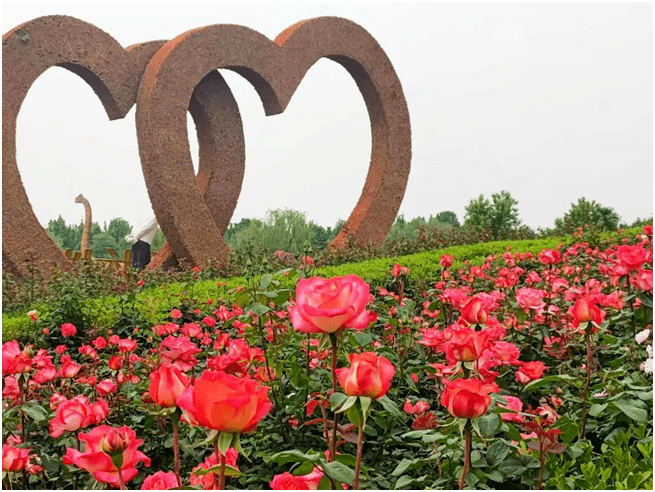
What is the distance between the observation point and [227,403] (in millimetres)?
908

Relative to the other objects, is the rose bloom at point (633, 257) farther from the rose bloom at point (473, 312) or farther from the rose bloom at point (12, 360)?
the rose bloom at point (12, 360)

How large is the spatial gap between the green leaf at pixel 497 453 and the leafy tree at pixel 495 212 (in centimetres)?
1454

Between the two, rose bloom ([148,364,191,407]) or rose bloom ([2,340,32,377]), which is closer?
rose bloom ([148,364,191,407])

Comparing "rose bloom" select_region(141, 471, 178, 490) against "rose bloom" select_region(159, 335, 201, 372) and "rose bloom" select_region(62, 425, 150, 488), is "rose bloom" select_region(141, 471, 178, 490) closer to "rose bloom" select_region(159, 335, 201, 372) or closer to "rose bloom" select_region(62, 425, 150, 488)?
"rose bloom" select_region(62, 425, 150, 488)

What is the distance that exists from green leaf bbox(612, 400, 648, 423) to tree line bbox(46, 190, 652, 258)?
792 centimetres

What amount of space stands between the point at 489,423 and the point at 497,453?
294mm

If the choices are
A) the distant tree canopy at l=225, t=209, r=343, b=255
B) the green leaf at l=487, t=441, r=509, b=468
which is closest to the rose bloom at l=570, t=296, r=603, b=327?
the green leaf at l=487, t=441, r=509, b=468

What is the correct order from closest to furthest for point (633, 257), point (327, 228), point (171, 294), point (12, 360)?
point (12, 360) → point (633, 257) → point (171, 294) → point (327, 228)

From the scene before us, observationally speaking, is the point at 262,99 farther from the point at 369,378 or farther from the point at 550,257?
the point at 369,378

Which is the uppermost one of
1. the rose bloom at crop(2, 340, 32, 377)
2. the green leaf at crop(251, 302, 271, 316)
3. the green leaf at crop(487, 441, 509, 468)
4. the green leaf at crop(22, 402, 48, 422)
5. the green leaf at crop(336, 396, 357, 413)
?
the green leaf at crop(251, 302, 271, 316)

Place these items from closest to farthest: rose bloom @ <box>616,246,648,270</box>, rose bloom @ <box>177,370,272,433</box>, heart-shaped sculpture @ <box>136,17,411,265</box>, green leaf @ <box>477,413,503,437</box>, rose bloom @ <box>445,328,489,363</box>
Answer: rose bloom @ <box>177,370,272,433</box>, green leaf @ <box>477,413,503,437</box>, rose bloom @ <box>445,328,489,363</box>, rose bloom @ <box>616,246,648,270</box>, heart-shaped sculpture @ <box>136,17,411,265</box>

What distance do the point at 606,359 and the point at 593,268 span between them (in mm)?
2287

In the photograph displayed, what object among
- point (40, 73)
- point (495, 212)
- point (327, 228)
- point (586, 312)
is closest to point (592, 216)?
point (495, 212)

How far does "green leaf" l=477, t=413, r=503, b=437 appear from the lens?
1.34 metres
